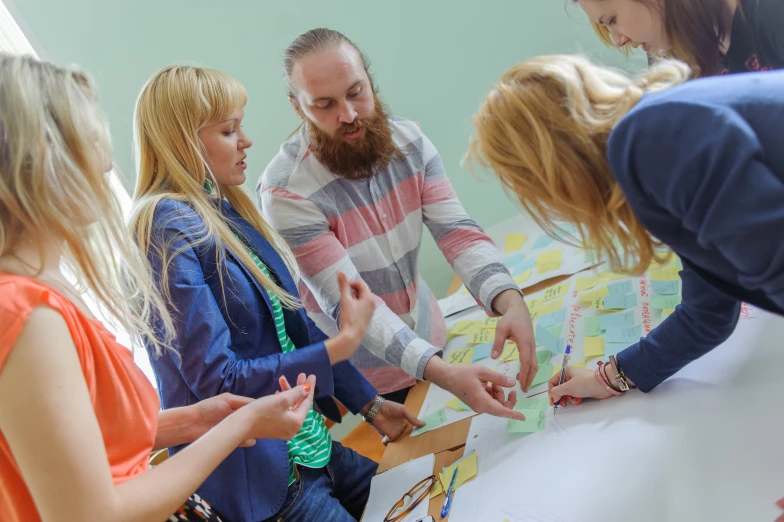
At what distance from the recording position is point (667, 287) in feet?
4.80

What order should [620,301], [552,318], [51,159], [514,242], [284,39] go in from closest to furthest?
[51,159], [620,301], [552,318], [514,242], [284,39]

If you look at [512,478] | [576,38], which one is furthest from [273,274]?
[576,38]

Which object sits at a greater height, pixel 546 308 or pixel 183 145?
pixel 183 145

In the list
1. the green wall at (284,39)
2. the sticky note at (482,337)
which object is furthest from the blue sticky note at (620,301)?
the green wall at (284,39)

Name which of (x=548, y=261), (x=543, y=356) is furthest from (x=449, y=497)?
(x=548, y=261)

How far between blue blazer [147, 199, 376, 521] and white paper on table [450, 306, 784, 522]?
39cm

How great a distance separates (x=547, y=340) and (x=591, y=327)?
4.2 inches

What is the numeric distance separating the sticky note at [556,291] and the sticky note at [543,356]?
0.92 ft

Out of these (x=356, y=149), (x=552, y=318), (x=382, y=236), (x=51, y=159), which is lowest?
(x=552, y=318)

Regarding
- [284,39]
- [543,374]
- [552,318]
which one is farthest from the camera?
[284,39]

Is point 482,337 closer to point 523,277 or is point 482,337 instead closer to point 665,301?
point 523,277

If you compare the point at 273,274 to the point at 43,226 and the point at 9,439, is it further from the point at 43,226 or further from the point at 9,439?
the point at 9,439

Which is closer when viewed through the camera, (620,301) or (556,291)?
(620,301)

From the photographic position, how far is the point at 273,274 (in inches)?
56.2
